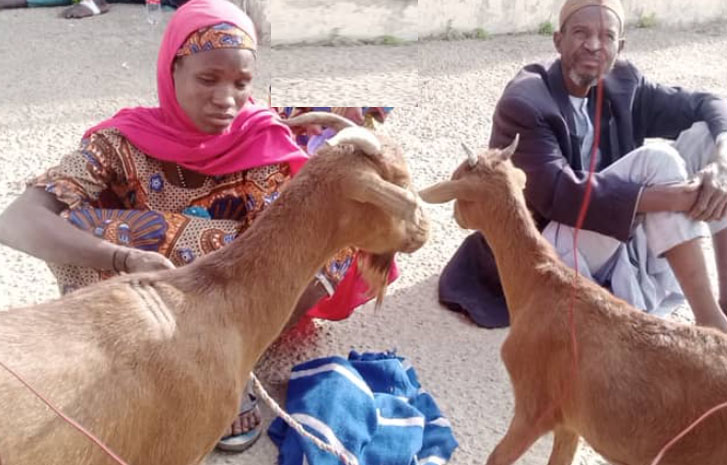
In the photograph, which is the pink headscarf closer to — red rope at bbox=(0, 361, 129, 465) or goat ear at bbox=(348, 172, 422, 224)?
goat ear at bbox=(348, 172, 422, 224)

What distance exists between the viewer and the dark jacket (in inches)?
130

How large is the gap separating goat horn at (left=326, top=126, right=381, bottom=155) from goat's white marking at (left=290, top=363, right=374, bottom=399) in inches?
44.5

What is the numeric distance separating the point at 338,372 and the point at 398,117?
11.0 ft

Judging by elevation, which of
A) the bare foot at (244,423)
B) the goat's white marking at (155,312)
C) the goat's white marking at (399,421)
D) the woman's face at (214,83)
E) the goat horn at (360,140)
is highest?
the goat horn at (360,140)

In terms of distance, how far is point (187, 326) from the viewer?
6.94 feet

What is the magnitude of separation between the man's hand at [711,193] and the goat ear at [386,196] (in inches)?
63.9

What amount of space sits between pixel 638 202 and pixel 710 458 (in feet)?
4.28

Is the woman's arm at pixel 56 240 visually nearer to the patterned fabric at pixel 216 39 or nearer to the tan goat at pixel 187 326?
the tan goat at pixel 187 326

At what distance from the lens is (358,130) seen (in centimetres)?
217

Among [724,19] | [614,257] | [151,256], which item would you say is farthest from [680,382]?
[724,19]

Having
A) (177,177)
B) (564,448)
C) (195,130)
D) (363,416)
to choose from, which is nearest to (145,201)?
(177,177)

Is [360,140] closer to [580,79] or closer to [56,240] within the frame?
[56,240]

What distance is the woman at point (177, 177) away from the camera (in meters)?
2.74

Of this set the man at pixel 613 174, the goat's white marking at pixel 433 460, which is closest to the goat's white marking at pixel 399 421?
the goat's white marking at pixel 433 460
